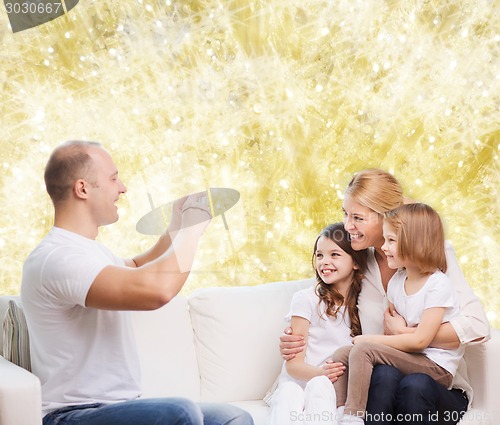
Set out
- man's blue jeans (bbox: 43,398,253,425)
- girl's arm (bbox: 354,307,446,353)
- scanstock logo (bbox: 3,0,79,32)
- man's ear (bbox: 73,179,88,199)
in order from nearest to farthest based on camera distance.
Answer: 1. man's blue jeans (bbox: 43,398,253,425)
2. man's ear (bbox: 73,179,88,199)
3. girl's arm (bbox: 354,307,446,353)
4. scanstock logo (bbox: 3,0,79,32)

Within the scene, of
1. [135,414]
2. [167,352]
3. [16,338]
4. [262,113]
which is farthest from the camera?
[262,113]

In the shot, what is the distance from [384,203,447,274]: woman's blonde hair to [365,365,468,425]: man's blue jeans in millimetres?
311

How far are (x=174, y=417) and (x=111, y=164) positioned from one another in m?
0.62

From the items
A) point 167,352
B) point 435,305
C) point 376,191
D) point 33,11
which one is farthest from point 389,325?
point 33,11

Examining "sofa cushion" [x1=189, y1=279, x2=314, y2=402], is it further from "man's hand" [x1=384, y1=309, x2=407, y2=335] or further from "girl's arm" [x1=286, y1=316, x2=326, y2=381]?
"man's hand" [x1=384, y1=309, x2=407, y2=335]

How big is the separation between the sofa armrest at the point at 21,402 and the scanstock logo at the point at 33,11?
147cm

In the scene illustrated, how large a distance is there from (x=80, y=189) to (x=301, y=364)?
827mm

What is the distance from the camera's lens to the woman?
6.55 feet

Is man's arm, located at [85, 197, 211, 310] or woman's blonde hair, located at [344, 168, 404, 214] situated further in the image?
woman's blonde hair, located at [344, 168, 404, 214]

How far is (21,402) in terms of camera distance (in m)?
1.62

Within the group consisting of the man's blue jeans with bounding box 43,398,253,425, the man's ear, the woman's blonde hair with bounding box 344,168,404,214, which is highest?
the man's ear

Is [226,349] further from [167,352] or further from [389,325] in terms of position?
[389,325]

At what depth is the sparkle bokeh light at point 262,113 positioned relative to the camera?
2.72 meters

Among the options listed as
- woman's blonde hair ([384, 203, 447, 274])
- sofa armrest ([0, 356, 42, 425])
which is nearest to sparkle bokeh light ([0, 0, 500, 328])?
woman's blonde hair ([384, 203, 447, 274])
